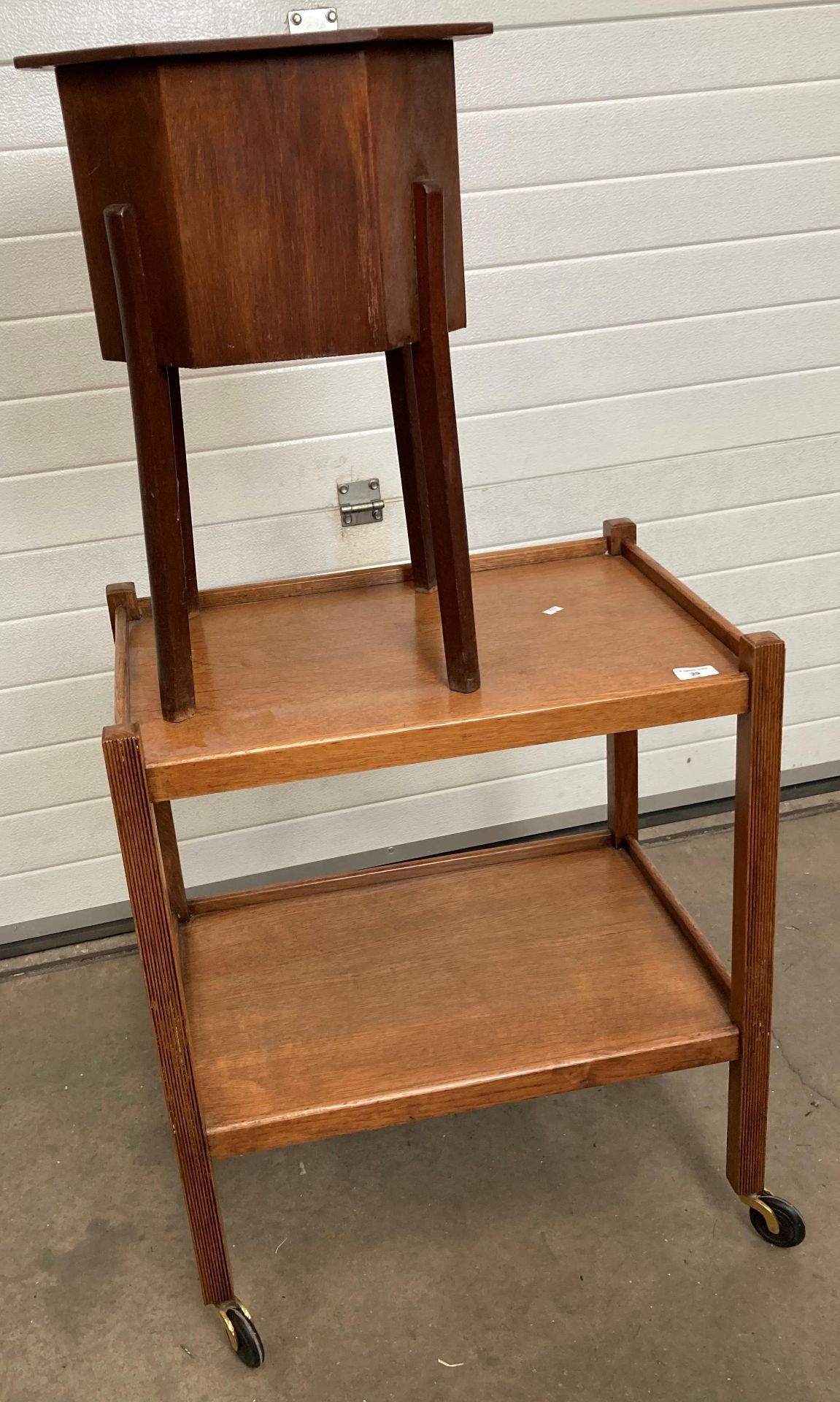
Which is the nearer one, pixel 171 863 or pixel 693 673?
pixel 693 673

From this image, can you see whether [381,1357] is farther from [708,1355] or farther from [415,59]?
[415,59]

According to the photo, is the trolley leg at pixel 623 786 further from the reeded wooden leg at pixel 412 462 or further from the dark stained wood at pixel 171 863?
the dark stained wood at pixel 171 863

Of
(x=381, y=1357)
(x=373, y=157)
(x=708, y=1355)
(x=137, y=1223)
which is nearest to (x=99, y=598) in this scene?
(x=137, y=1223)

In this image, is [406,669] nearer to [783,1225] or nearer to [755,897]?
[755,897]

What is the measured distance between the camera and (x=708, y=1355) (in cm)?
148

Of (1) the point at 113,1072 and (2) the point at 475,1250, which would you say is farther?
(1) the point at 113,1072

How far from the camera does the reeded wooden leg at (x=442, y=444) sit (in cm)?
119

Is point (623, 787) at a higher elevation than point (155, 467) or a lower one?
lower

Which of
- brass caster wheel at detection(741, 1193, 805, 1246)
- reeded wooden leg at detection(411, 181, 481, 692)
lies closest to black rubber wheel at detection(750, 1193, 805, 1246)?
brass caster wheel at detection(741, 1193, 805, 1246)

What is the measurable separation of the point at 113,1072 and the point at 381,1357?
2.53ft

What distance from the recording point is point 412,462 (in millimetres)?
1597

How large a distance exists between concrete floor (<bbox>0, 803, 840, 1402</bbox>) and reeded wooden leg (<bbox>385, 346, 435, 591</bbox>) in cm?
95

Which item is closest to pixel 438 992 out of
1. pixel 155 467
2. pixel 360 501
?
pixel 155 467

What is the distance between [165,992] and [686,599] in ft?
2.73
